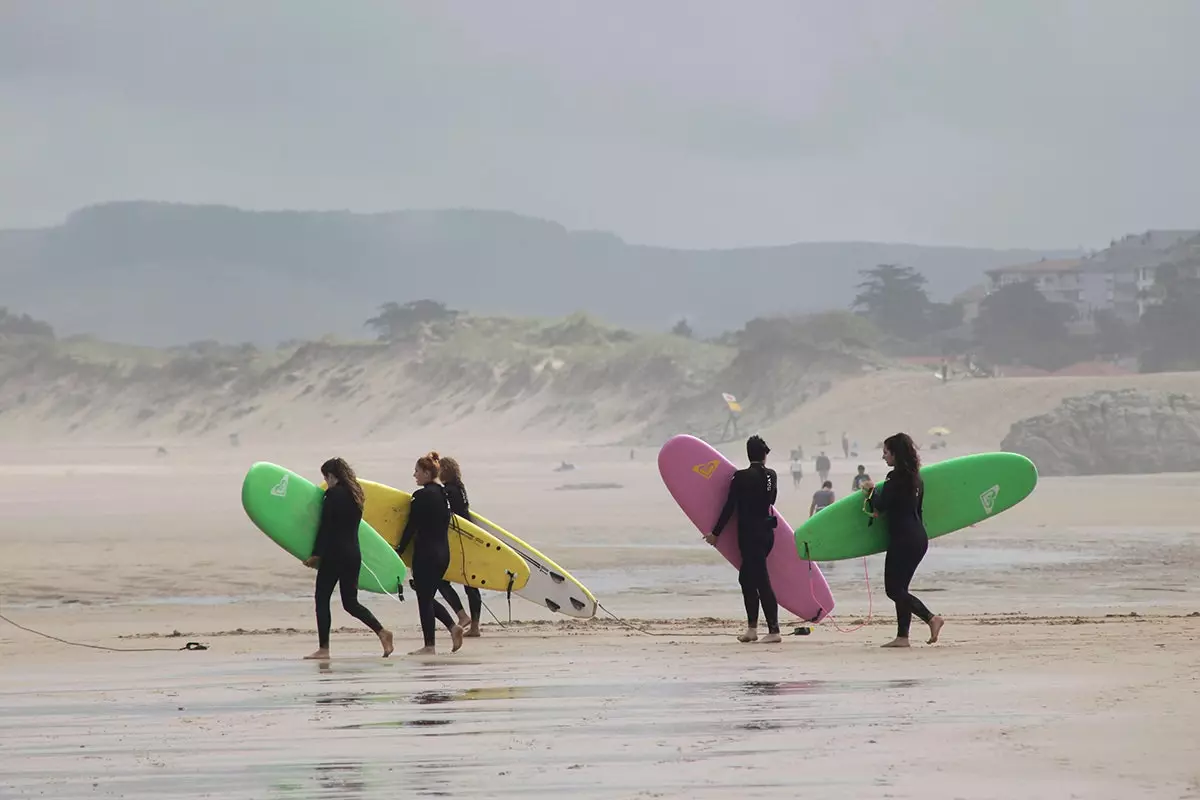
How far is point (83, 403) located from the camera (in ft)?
344

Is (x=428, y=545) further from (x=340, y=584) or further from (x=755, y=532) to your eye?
(x=755, y=532)

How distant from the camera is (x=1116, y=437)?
42.8m

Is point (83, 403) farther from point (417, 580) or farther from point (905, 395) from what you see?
point (417, 580)

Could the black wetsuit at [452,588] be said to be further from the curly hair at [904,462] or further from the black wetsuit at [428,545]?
the curly hair at [904,462]

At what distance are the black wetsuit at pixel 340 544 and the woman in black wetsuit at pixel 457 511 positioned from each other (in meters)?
1.04

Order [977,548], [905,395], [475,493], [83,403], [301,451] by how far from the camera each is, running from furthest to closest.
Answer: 1. [83,403]
2. [301,451]
3. [905,395]
4. [475,493]
5. [977,548]

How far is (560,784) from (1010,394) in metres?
54.9

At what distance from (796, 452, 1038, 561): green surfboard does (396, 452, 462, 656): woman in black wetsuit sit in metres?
2.31

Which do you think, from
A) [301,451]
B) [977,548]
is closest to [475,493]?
[977,548]

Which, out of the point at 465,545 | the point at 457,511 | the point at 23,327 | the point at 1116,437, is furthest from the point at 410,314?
the point at 457,511

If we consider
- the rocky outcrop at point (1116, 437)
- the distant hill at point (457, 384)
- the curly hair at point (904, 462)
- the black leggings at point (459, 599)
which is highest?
the distant hill at point (457, 384)

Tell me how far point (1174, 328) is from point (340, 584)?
8691 cm

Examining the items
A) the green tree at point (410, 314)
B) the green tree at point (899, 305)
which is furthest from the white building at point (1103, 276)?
the green tree at point (410, 314)

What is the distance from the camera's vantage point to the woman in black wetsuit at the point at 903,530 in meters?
11.0
